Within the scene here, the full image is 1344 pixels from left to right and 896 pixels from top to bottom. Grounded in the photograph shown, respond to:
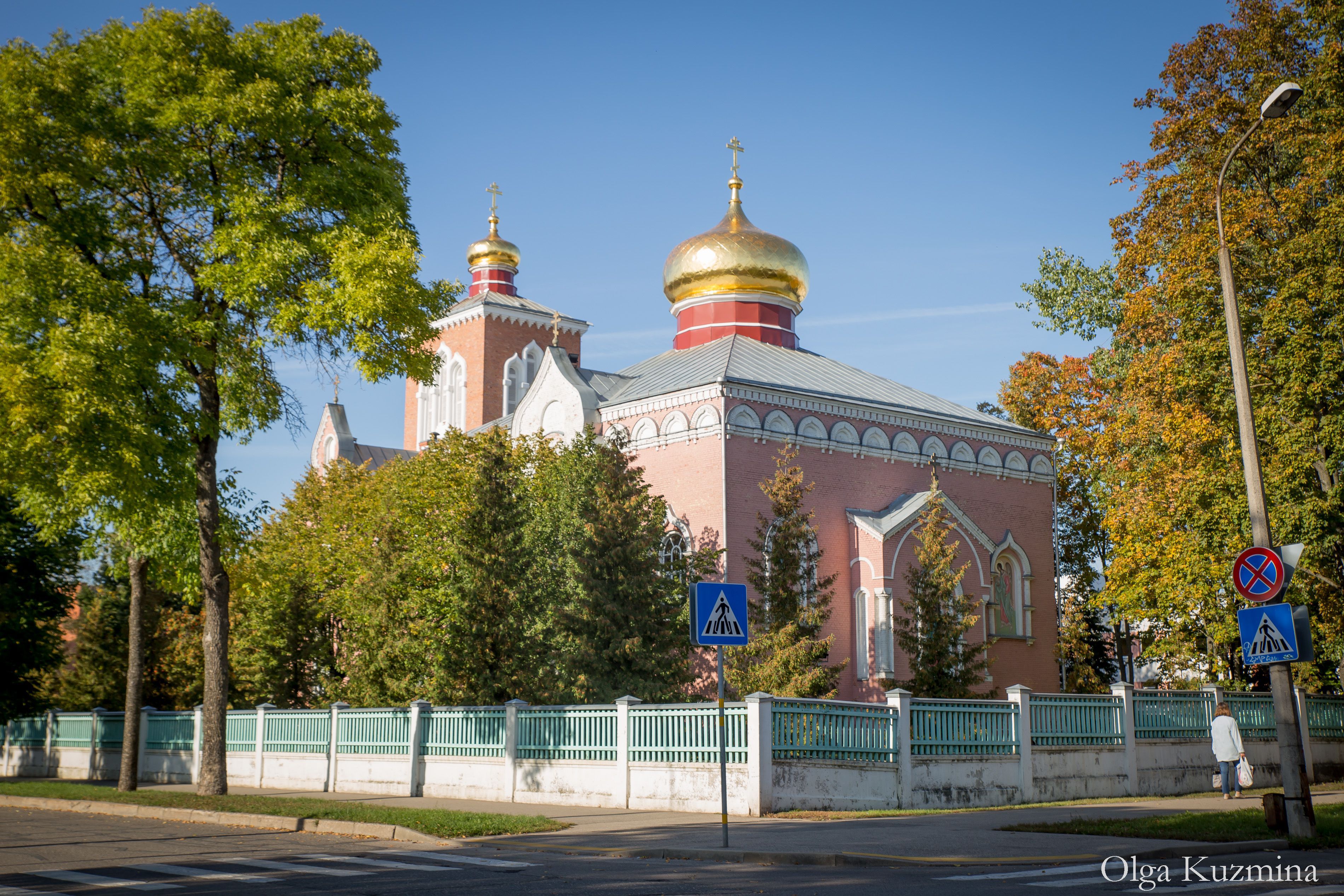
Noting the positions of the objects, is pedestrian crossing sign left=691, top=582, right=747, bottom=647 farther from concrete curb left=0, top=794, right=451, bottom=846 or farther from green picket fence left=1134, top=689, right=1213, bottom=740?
green picket fence left=1134, top=689, right=1213, bottom=740

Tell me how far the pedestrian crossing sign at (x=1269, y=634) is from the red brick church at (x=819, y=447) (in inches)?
587

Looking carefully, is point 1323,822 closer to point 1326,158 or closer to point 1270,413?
point 1270,413

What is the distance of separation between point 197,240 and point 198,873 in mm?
10902

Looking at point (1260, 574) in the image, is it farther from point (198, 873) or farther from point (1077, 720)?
point (198, 873)

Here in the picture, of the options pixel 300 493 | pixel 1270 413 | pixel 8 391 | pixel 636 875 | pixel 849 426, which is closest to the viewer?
pixel 636 875

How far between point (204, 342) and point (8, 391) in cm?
293

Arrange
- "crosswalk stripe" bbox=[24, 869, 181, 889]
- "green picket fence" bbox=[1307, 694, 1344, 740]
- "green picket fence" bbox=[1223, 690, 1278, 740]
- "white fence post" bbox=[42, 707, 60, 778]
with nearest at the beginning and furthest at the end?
"crosswalk stripe" bbox=[24, 869, 181, 889], "green picket fence" bbox=[1223, 690, 1278, 740], "green picket fence" bbox=[1307, 694, 1344, 740], "white fence post" bbox=[42, 707, 60, 778]

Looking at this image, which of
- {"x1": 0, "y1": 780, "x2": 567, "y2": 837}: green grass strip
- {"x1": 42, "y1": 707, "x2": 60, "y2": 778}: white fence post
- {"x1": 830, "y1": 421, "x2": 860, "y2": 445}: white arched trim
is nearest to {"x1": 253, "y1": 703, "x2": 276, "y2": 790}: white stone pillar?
{"x1": 0, "y1": 780, "x2": 567, "y2": 837}: green grass strip

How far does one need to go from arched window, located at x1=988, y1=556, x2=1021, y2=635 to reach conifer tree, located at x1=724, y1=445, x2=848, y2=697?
18.6ft

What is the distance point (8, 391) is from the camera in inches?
591

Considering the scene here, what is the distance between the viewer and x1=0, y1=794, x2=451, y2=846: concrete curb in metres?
12.4

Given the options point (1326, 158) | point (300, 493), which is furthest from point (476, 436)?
point (1326, 158)

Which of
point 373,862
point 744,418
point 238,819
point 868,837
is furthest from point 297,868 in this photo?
point 744,418

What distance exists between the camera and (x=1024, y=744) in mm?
16875
